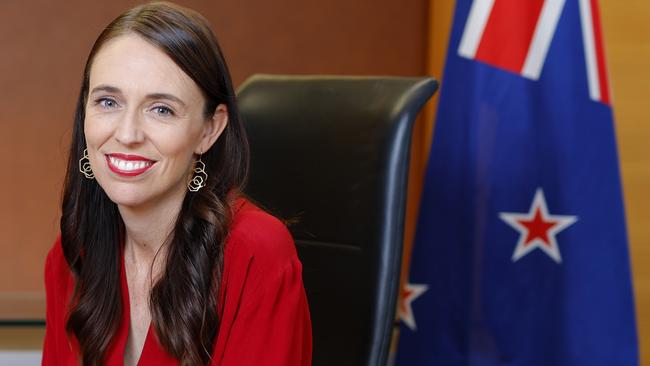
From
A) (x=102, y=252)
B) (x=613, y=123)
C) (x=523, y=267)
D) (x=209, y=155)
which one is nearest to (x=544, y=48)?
(x=613, y=123)

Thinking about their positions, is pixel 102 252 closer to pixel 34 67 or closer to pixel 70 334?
pixel 70 334

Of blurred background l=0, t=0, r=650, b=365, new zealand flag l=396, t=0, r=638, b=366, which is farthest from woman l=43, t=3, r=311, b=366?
blurred background l=0, t=0, r=650, b=365

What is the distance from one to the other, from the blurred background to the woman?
1.29 m

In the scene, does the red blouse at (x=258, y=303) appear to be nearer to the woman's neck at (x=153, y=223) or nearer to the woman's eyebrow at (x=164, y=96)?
the woman's neck at (x=153, y=223)

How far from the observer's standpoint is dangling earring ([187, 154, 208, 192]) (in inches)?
57.2

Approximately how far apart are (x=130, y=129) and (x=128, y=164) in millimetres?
57

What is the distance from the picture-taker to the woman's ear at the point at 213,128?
1417 millimetres

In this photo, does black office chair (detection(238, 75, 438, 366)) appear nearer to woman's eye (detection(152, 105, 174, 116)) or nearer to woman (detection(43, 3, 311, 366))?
woman (detection(43, 3, 311, 366))

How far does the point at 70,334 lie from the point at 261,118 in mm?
512

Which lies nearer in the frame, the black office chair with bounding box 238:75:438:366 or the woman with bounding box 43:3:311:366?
the woman with bounding box 43:3:311:366

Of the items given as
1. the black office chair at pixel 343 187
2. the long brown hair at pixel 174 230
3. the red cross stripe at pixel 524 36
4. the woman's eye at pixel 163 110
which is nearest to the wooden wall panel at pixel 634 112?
the red cross stripe at pixel 524 36

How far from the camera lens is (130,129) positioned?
1.32 metres

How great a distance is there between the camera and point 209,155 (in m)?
1.47

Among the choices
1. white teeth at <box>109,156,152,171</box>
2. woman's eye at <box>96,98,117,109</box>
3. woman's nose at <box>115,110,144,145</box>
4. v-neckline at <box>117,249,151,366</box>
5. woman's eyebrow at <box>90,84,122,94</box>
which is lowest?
v-neckline at <box>117,249,151,366</box>
